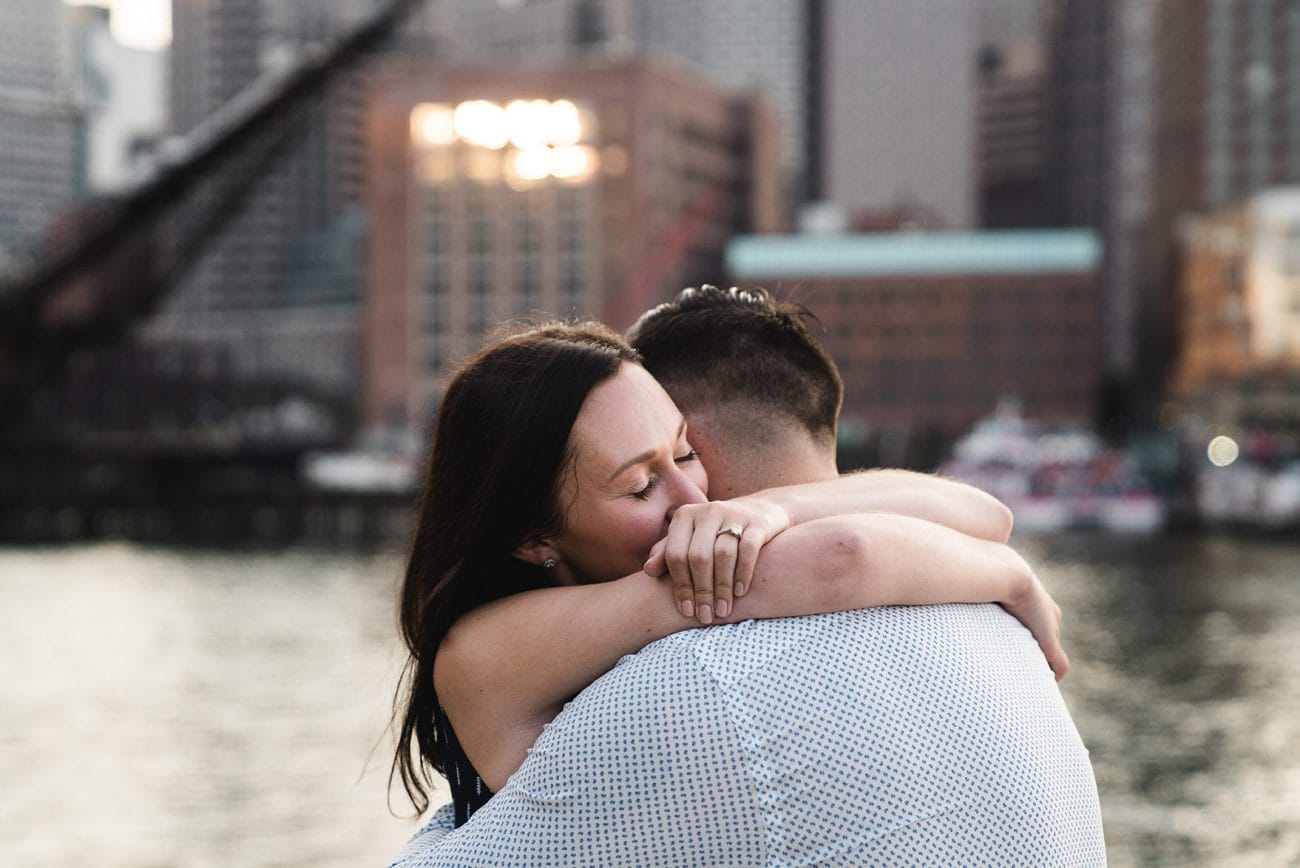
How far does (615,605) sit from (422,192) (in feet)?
488

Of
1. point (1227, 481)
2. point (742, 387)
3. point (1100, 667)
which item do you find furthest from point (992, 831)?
point (1227, 481)

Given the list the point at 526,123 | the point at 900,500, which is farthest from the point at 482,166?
the point at 900,500

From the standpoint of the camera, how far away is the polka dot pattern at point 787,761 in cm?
206

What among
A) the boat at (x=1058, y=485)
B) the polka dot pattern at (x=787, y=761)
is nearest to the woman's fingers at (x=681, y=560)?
the polka dot pattern at (x=787, y=761)

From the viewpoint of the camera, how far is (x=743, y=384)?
3.05 metres

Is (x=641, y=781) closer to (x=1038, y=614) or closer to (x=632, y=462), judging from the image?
(x=632, y=462)

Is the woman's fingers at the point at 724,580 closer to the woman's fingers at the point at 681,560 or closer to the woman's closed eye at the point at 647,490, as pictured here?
the woman's fingers at the point at 681,560

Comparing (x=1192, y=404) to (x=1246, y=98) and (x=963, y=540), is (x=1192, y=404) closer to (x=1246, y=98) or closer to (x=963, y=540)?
(x=1246, y=98)

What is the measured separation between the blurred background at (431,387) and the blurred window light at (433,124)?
416mm

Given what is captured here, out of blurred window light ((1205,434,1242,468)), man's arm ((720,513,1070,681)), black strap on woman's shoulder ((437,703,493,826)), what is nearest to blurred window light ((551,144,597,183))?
blurred window light ((1205,434,1242,468))

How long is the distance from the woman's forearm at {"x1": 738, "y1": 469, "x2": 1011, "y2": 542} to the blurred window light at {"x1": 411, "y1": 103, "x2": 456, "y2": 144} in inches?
5772

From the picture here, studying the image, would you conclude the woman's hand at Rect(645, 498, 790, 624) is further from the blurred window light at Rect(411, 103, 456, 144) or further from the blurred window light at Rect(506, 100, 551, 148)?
the blurred window light at Rect(411, 103, 456, 144)

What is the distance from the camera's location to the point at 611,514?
2.61 m

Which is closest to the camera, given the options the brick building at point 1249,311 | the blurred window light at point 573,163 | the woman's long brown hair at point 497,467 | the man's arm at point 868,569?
the man's arm at point 868,569
